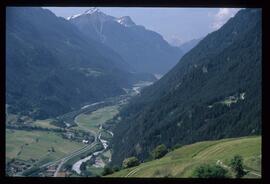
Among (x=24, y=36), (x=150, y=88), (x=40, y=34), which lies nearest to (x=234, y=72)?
(x=150, y=88)

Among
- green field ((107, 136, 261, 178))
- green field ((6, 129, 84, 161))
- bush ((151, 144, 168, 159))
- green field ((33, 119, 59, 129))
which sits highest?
green field ((33, 119, 59, 129))

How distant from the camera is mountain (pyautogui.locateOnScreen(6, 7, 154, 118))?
172 feet

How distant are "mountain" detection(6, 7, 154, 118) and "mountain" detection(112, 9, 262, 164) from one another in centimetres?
612

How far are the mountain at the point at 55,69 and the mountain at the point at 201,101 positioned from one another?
20.1 ft

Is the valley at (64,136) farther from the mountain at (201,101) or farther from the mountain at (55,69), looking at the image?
the mountain at (55,69)

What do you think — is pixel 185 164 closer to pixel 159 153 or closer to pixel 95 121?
pixel 159 153

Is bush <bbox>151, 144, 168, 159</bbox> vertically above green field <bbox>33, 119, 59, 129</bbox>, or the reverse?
green field <bbox>33, 119, 59, 129</bbox>

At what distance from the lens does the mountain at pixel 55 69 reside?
52.5 m

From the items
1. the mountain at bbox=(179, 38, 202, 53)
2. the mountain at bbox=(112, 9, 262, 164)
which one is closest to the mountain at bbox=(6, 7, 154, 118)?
the mountain at bbox=(112, 9, 262, 164)

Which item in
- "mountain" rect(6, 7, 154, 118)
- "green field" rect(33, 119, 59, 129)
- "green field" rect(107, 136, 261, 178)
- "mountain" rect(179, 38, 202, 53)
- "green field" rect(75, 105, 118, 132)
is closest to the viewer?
"green field" rect(107, 136, 261, 178)

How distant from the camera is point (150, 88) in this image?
5350cm

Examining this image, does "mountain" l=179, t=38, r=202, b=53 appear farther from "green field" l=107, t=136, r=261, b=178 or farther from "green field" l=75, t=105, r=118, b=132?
"green field" l=75, t=105, r=118, b=132
